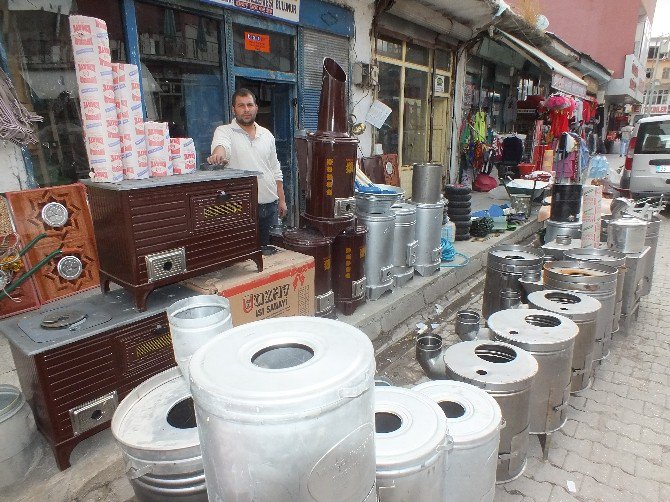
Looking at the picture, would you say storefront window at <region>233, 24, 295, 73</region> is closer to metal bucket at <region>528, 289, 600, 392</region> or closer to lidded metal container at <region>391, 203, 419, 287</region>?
lidded metal container at <region>391, 203, 419, 287</region>

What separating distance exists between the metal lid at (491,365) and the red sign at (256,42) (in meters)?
5.50

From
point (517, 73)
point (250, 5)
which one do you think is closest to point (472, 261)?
point (250, 5)

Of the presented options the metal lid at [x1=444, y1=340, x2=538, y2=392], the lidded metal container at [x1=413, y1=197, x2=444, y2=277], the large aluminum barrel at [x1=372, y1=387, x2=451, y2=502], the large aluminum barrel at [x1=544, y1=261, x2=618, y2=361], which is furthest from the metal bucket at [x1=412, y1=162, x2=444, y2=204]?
the large aluminum barrel at [x1=372, y1=387, x2=451, y2=502]

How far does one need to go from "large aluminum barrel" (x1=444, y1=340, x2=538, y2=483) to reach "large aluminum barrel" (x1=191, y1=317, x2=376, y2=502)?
4.35 feet

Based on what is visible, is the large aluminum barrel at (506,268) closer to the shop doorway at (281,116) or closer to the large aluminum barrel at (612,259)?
the large aluminum barrel at (612,259)

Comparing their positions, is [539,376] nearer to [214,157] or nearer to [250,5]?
[214,157]

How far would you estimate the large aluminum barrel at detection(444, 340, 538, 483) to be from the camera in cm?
246

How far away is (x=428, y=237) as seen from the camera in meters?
5.85

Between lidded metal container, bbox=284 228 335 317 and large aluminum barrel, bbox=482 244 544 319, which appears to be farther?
large aluminum barrel, bbox=482 244 544 319

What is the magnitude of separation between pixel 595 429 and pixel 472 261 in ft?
11.8

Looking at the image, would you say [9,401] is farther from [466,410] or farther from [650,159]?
[650,159]

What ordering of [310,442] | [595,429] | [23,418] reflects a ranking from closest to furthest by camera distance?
[310,442] < [23,418] < [595,429]

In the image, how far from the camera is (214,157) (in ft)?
12.0

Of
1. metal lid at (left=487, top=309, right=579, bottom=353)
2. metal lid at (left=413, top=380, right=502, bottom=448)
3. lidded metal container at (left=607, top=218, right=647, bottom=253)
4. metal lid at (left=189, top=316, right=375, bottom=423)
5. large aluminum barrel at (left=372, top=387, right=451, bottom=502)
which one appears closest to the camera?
metal lid at (left=189, top=316, right=375, bottom=423)
